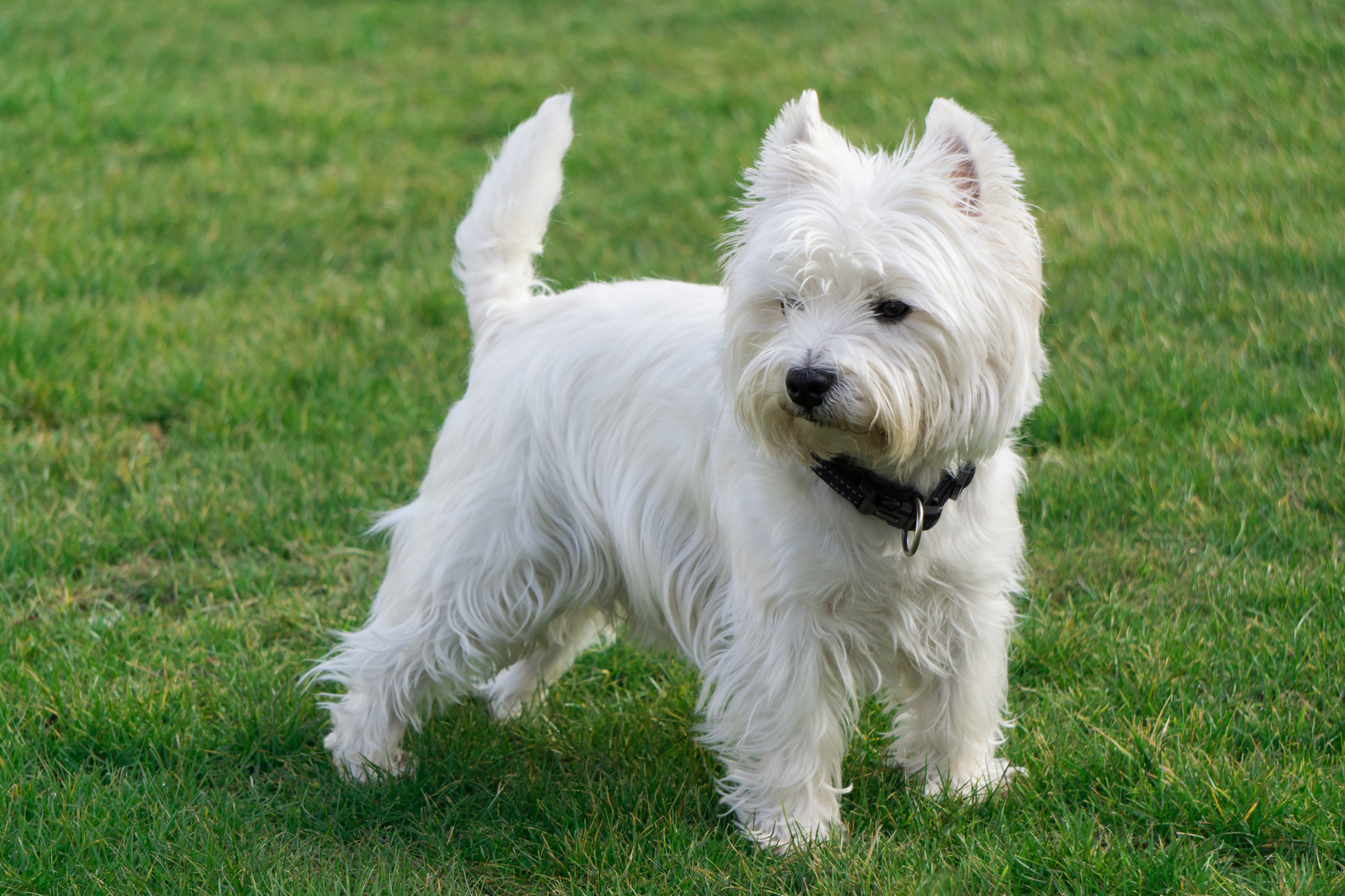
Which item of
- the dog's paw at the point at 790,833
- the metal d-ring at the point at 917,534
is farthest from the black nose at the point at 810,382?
the dog's paw at the point at 790,833

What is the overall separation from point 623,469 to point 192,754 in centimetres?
127

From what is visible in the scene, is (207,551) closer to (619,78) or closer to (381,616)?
(381,616)

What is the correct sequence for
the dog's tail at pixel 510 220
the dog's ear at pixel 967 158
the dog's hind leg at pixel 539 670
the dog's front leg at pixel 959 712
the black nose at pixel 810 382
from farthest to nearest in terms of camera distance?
the dog's hind leg at pixel 539 670, the dog's tail at pixel 510 220, the dog's front leg at pixel 959 712, the dog's ear at pixel 967 158, the black nose at pixel 810 382

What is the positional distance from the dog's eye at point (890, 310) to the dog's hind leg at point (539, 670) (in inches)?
52.4

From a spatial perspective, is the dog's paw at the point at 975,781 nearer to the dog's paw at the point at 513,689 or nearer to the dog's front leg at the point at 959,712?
the dog's front leg at the point at 959,712

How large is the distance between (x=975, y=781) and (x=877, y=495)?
0.81m

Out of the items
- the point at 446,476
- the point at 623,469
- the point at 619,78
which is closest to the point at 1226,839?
the point at 623,469

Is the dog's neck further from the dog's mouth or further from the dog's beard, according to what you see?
the dog's mouth

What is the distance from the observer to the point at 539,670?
3.55 metres

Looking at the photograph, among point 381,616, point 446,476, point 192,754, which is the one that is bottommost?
point 192,754

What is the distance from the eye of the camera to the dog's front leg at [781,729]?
2.70 m

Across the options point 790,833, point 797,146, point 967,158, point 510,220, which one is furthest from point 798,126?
point 790,833

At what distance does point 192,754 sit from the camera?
3.12 metres

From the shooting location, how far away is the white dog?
94.8 inches
